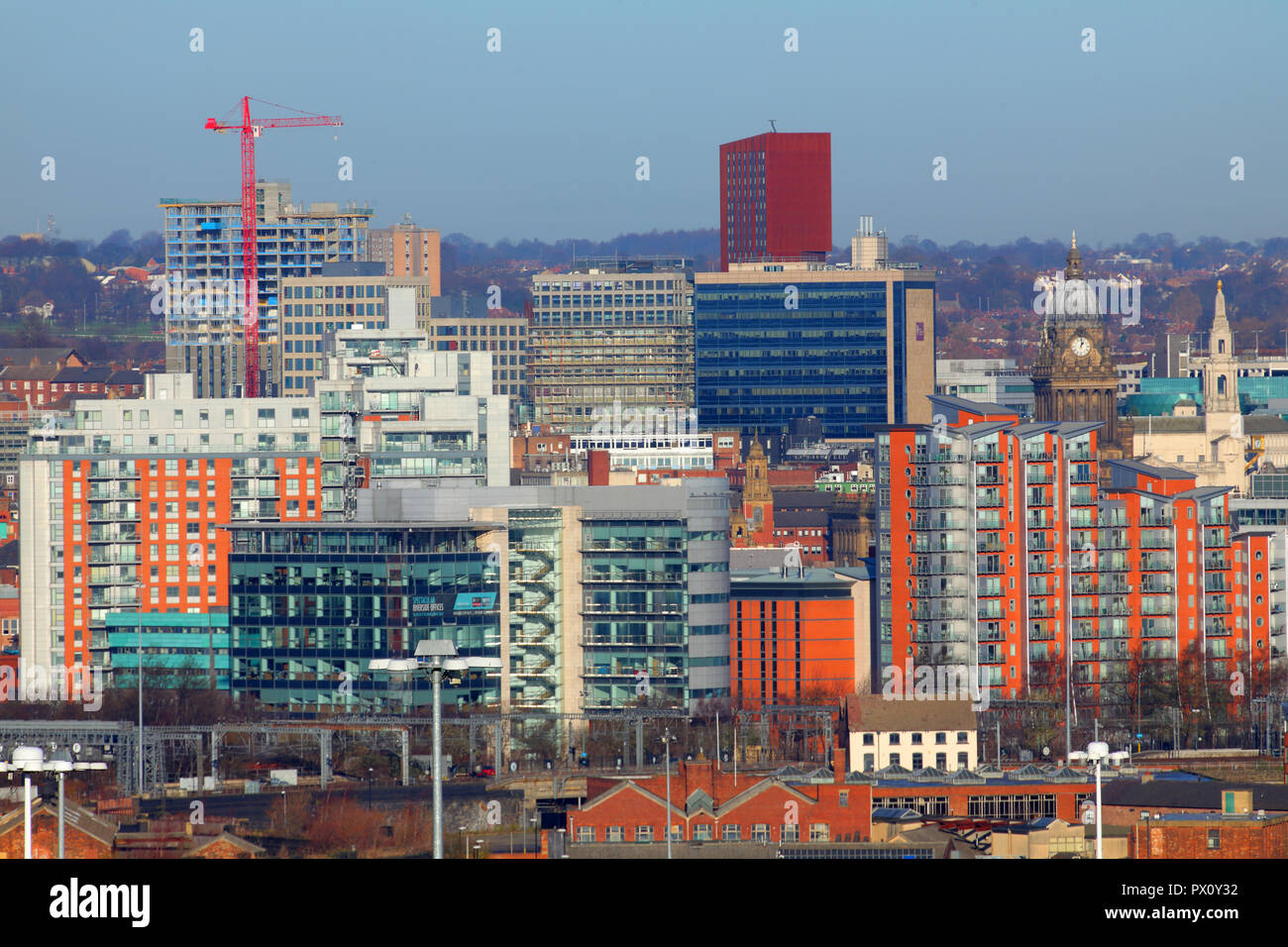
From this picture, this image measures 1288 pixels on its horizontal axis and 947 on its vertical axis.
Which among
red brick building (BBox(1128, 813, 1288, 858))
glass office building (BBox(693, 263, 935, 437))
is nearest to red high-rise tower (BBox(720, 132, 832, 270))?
glass office building (BBox(693, 263, 935, 437))

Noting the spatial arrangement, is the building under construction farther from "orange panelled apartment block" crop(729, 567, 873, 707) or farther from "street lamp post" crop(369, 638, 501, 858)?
"street lamp post" crop(369, 638, 501, 858)

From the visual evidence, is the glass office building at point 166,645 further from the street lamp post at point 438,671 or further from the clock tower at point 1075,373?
the clock tower at point 1075,373

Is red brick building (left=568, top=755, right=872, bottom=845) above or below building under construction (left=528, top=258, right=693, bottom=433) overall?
below

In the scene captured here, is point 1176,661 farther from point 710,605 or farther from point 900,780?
point 900,780

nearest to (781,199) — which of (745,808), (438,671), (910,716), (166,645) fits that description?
(166,645)
